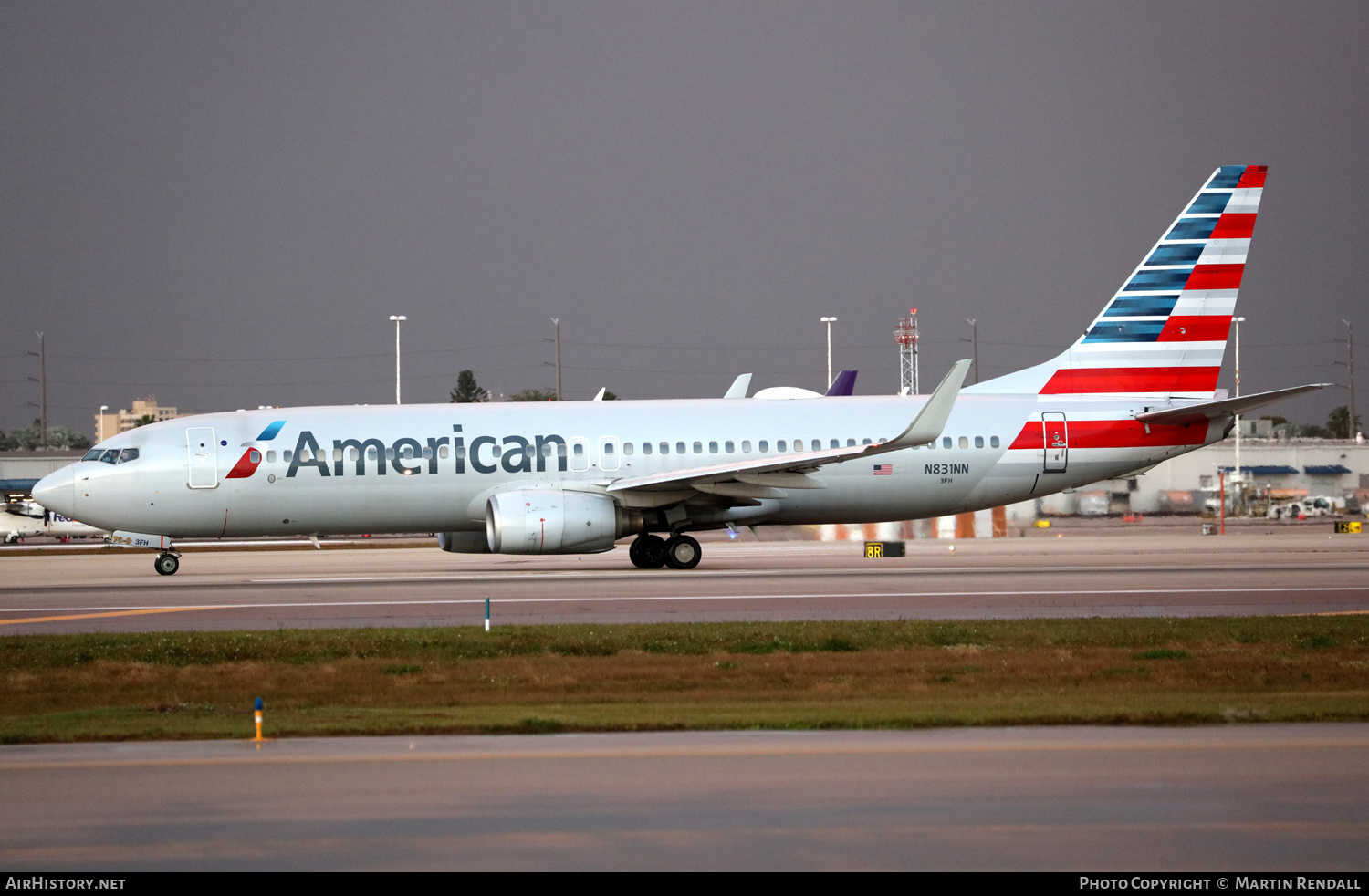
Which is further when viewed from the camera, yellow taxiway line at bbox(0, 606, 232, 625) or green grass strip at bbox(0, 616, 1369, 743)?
yellow taxiway line at bbox(0, 606, 232, 625)

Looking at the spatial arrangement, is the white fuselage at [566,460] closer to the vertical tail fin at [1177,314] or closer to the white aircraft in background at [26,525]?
the vertical tail fin at [1177,314]

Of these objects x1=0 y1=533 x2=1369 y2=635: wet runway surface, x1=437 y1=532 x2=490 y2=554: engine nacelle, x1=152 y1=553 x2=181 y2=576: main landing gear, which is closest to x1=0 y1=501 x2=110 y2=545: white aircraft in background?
x1=0 y1=533 x2=1369 y2=635: wet runway surface

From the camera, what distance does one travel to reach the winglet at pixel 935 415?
2767cm

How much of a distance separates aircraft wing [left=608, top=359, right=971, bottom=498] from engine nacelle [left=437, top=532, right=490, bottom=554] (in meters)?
4.11

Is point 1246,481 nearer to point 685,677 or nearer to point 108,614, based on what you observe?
point 108,614

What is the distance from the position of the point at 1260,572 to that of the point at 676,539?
12.7 metres

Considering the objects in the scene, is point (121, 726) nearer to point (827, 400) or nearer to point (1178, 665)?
point (1178, 665)

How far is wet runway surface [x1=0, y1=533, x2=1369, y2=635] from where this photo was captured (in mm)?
21062

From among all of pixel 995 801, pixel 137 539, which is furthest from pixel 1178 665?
pixel 137 539

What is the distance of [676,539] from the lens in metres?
30.9

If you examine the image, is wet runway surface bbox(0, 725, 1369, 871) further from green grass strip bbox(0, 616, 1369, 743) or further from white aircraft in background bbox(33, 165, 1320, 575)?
white aircraft in background bbox(33, 165, 1320, 575)

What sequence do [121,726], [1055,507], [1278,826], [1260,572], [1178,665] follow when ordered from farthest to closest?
[1055,507]
[1260,572]
[1178,665]
[121,726]
[1278,826]

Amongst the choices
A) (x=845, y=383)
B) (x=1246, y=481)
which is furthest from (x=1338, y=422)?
(x=845, y=383)

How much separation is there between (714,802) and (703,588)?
1745cm
